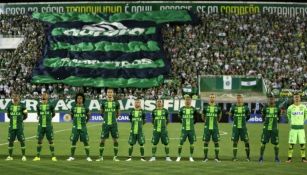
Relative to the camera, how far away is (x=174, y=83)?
177 feet

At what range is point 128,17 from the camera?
205ft

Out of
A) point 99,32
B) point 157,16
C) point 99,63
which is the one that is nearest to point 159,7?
point 157,16

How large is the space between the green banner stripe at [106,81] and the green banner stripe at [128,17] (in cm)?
732

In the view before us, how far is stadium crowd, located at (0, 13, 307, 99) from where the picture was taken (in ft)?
177

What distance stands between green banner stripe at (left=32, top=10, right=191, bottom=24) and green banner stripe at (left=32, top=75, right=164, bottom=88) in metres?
7.32

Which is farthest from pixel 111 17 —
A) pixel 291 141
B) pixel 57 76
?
pixel 291 141

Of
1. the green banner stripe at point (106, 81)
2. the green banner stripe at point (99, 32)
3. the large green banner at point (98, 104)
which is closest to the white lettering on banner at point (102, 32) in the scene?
the green banner stripe at point (99, 32)

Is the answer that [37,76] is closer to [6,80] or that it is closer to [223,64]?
[6,80]

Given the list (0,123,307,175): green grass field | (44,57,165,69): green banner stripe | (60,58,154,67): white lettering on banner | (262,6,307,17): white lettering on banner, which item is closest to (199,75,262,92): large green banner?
(44,57,165,69): green banner stripe

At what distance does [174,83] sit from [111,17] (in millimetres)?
12345

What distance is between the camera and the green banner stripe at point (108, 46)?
199ft

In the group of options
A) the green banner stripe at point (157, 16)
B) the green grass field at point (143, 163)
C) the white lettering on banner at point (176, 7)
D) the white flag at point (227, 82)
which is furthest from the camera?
the white lettering on banner at point (176, 7)

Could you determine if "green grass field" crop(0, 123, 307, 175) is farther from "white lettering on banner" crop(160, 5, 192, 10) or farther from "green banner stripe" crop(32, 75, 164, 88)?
"white lettering on banner" crop(160, 5, 192, 10)

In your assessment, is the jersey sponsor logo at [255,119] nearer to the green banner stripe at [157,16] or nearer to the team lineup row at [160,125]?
the green banner stripe at [157,16]
